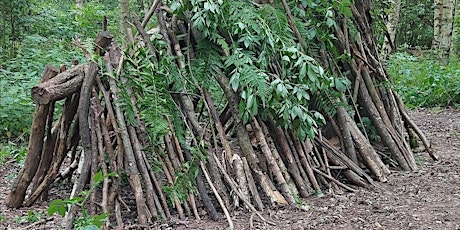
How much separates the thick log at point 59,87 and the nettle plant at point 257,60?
0.78 m

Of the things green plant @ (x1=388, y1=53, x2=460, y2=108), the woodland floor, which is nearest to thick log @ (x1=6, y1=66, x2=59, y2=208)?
the woodland floor

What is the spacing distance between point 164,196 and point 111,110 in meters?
0.64

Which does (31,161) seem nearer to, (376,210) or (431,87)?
(376,210)

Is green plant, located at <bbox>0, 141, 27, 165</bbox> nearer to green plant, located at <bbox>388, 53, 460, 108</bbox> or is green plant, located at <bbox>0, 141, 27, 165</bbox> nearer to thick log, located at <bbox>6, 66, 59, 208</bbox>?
thick log, located at <bbox>6, 66, 59, 208</bbox>

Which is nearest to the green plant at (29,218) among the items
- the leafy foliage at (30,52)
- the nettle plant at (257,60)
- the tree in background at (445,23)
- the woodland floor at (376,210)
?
the woodland floor at (376,210)

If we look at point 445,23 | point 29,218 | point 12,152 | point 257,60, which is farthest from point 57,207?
point 445,23

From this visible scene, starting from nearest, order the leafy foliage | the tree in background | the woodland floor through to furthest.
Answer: the woodland floor, the leafy foliage, the tree in background

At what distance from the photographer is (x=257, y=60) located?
3436 mm

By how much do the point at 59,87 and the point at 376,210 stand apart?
2.21 metres

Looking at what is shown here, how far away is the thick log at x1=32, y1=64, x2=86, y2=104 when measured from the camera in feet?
9.96

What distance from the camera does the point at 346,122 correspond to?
4023mm

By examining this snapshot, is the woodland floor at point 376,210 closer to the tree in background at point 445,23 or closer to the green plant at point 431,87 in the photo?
the green plant at point 431,87

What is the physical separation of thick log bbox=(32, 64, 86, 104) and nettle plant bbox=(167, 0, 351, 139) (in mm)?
782

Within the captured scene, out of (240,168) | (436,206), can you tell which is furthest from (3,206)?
(436,206)
